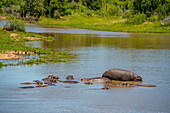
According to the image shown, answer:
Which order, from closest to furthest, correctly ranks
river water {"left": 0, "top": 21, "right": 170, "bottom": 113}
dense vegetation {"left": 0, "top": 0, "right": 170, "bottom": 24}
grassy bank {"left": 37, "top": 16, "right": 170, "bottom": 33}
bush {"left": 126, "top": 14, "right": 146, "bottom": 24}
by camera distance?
1. river water {"left": 0, "top": 21, "right": 170, "bottom": 113}
2. grassy bank {"left": 37, "top": 16, "right": 170, "bottom": 33}
3. bush {"left": 126, "top": 14, "right": 146, "bottom": 24}
4. dense vegetation {"left": 0, "top": 0, "right": 170, "bottom": 24}

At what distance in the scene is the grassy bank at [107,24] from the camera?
203 ft

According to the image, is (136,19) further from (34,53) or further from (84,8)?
(34,53)

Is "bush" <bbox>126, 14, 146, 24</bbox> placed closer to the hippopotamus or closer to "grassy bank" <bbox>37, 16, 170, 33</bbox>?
"grassy bank" <bbox>37, 16, 170, 33</bbox>

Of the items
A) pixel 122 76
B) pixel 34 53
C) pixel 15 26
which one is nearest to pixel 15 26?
pixel 15 26

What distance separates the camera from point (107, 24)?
73688 millimetres

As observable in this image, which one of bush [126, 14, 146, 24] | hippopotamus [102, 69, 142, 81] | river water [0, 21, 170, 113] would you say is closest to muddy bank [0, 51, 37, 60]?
river water [0, 21, 170, 113]

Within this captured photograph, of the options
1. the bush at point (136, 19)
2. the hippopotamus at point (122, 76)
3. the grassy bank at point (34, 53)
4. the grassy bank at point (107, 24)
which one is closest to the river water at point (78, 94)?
the hippopotamus at point (122, 76)

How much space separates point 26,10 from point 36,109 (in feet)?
284

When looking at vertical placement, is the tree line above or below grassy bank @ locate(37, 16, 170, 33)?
above

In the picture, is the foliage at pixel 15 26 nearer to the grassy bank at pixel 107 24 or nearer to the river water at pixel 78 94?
the river water at pixel 78 94

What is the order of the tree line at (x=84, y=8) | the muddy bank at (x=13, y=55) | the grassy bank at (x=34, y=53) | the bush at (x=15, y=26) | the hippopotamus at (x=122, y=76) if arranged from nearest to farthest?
the hippopotamus at (x=122, y=76) < the grassy bank at (x=34, y=53) < the muddy bank at (x=13, y=55) < the bush at (x=15, y=26) < the tree line at (x=84, y=8)

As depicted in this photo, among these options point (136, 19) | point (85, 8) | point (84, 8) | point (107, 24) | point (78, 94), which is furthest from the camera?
point (85, 8)

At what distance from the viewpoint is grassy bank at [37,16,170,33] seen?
61.9 meters

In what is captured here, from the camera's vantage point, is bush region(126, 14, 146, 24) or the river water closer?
the river water
